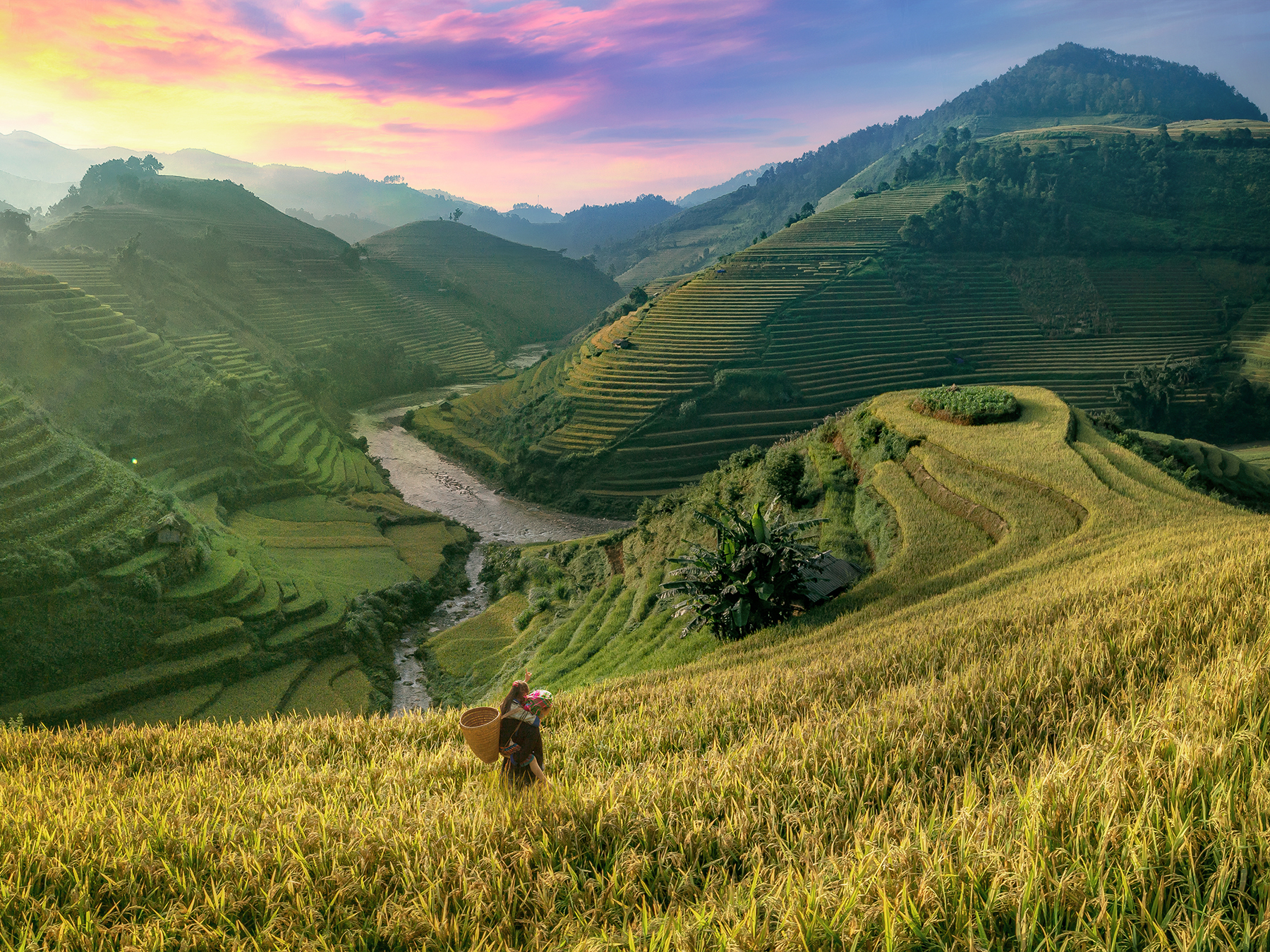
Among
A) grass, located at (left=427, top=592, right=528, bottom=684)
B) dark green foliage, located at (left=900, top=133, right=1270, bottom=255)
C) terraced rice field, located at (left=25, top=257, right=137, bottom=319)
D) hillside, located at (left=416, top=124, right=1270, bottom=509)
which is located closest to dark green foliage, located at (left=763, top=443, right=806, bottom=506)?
grass, located at (left=427, top=592, right=528, bottom=684)

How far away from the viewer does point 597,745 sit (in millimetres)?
5848

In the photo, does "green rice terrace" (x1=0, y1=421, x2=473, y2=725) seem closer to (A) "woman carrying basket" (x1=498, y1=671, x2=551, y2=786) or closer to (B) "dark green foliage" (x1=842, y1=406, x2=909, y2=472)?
(A) "woman carrying basket" (x1=498, y1=671, x2=551, y2=786)

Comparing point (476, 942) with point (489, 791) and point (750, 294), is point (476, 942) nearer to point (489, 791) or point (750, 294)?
point (489, 791)

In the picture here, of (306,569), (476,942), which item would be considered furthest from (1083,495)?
(306,569)

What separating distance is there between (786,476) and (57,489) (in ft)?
97.6

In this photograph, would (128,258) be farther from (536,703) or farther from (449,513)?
(536,703)

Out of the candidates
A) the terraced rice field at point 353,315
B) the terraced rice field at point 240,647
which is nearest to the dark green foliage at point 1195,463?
the terraced rice field at point 240,647

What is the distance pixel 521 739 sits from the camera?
16.1ft

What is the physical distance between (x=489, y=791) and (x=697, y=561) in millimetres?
8318

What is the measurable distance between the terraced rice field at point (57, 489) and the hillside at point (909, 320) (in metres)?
29.8

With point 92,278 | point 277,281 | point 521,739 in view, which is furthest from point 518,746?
point 277,281

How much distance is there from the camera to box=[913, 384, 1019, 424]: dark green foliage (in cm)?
2100

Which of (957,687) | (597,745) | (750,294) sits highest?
(750,294)

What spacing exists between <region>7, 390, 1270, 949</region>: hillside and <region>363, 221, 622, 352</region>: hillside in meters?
109
